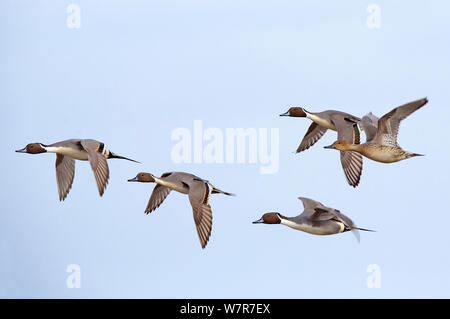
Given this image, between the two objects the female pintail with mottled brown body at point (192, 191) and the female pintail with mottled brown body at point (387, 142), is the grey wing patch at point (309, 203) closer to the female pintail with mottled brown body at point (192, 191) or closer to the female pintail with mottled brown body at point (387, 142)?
the female pintail with mottled brown body at point (387, 142)

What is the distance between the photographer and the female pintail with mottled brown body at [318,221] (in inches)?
515

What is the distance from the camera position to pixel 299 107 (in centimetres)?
1502

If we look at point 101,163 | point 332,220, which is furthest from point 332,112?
point 101,163

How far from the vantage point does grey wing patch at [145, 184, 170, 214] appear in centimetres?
1475

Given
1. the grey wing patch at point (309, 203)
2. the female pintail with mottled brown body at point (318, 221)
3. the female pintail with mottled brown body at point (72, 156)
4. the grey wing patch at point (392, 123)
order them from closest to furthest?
the grey wing patch at point (392, 123) → the female pintail with mottled brown body at point (318, 221) → the female pintail with mottled brown body at point (72, 156) → the grey wing patch at point (309, 203)

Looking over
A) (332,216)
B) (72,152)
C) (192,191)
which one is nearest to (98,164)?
(72,152)

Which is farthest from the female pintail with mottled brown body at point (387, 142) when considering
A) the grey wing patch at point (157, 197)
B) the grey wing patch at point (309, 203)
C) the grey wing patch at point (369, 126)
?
the grey wing patch at point (157, 197)

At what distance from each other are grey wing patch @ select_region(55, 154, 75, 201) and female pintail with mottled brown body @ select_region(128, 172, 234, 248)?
30.0 inches

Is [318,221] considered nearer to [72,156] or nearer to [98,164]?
[98,164]

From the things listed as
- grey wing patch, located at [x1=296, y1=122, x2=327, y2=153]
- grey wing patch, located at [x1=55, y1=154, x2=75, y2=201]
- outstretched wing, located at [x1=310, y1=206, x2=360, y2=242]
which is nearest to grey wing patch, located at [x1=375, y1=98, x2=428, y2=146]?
outstretched wing, located at [x1=310, y1=206, x2=360, y2=242]

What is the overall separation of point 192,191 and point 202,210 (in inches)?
15.0

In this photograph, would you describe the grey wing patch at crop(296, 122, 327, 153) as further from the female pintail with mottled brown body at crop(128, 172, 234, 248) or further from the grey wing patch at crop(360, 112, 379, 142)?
the female pintail with mottled brown body at crop(128, 172, 234, 248)

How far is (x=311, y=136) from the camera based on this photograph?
1534 centimetres
